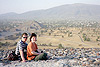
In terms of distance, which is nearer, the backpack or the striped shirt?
the striped shirt

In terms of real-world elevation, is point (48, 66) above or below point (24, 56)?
below

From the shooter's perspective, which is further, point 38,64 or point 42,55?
point 42,55

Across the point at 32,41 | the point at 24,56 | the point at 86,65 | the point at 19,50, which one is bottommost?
the point at 86,65

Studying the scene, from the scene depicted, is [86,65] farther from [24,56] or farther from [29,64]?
[24,56]

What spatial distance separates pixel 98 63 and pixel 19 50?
3.87 meters

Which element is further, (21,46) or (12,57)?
(12,57)

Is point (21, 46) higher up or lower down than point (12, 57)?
higher up

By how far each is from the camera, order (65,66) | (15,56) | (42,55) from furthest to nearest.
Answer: (15,56)
(42,55)
(65,66)

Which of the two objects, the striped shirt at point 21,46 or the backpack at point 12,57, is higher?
the striped shirt at point 21,46

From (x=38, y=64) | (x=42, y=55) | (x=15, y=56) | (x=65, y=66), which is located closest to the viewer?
(x=65, y=66)

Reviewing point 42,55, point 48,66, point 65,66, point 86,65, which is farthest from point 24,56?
point 86,65

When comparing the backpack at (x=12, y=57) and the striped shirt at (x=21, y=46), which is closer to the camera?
the striped shirt at (x=21, y=46)

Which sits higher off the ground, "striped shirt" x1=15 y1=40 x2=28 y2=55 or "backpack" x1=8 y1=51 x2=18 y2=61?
"striped shirt" x1=15 y1=40 x2=28 y2=55

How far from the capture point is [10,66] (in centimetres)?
564
